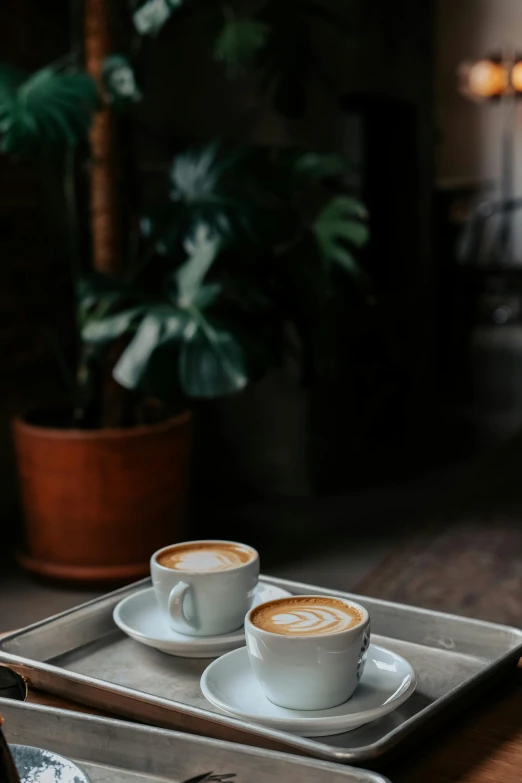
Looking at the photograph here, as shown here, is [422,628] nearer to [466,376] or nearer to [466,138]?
[466,376]

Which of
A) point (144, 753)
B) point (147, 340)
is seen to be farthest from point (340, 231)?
point (144, 753)

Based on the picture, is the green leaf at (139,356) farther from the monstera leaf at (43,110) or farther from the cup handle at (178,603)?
the cup handle at (178,603)

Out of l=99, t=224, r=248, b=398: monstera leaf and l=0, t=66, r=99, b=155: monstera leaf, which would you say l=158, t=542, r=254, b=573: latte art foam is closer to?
l=99, t=224, r=248, b=398: monstera leaf

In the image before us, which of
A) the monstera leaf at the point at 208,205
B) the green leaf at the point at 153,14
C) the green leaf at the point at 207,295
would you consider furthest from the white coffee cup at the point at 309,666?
the green leaf at the point at 153,14

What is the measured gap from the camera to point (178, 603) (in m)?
0.73

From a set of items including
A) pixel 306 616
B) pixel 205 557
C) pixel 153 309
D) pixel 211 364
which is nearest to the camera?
pixel 306 616

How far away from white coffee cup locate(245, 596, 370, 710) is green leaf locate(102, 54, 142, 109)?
5.38 feet

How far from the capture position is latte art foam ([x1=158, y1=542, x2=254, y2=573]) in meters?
0.77

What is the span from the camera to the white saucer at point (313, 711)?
597 mm

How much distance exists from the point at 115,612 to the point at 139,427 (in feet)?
4.81

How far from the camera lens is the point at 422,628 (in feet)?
2.47

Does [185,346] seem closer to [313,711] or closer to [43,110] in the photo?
[43,110]

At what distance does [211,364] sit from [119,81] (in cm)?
66

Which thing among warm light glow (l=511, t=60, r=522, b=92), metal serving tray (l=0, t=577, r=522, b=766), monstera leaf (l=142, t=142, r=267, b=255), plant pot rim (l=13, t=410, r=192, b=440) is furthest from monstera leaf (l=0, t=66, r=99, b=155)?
warm light glow (l=511, t=60, r=522, b=92)
